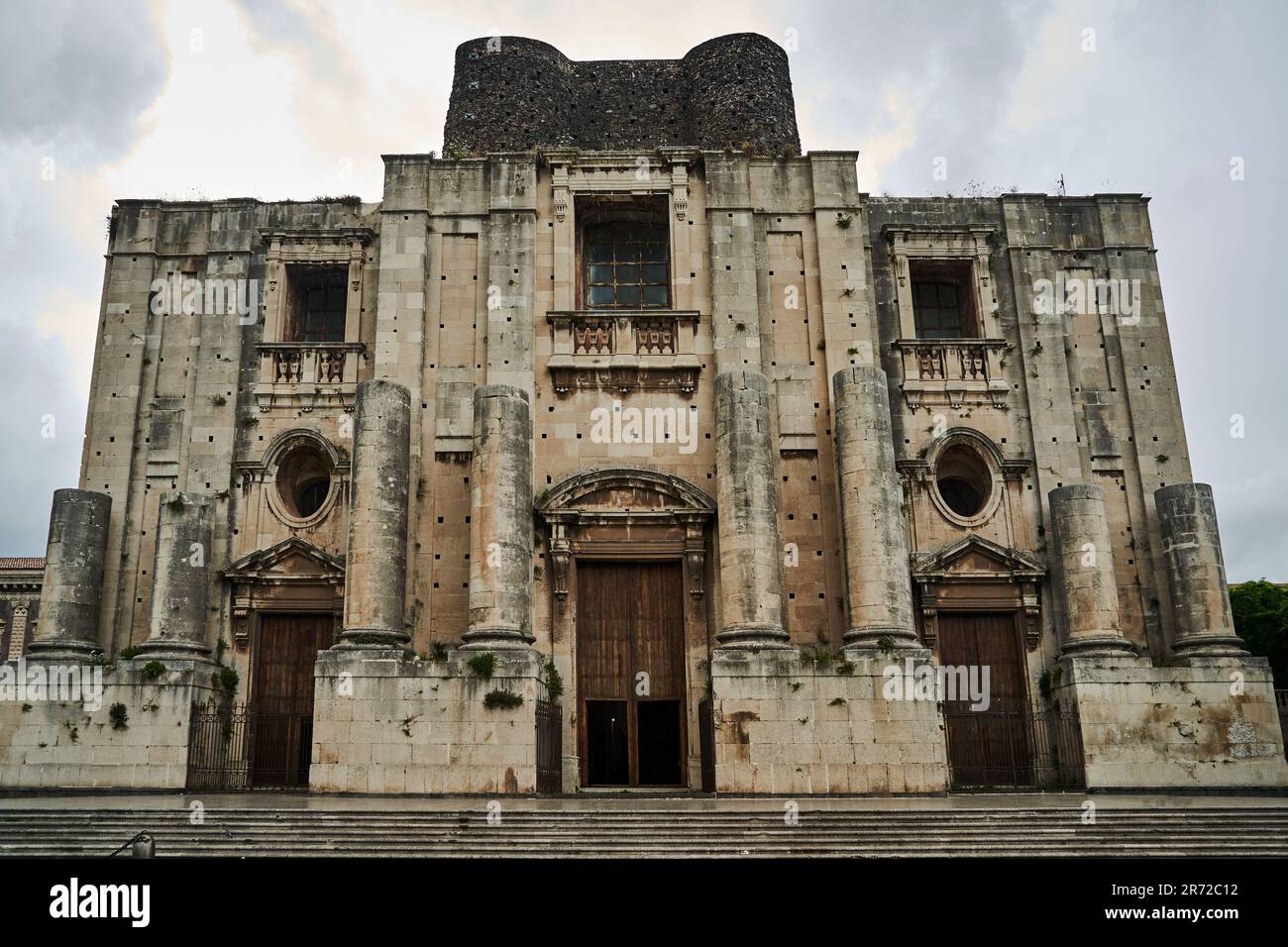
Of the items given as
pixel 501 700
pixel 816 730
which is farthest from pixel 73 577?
pixel 816 730

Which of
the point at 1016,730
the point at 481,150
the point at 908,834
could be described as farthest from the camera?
the point at 481,150

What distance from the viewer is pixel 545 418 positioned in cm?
2205

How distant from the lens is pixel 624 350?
2248cm

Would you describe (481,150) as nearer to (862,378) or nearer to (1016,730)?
(862,378)

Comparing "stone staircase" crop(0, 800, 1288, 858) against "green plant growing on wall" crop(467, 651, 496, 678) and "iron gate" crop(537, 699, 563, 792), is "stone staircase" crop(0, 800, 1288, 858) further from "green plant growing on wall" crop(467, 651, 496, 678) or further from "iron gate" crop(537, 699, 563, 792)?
"green plant growing on wall" crop(467, 651, 496, 678)

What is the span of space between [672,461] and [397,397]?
5.60 meters

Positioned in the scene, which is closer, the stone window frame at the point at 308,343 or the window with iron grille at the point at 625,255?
the stone window frame at the point at 308,343

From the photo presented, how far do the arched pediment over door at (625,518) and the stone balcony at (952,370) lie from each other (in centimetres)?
540

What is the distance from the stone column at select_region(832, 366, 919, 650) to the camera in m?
19.6

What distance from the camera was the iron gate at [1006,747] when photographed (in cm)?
2000

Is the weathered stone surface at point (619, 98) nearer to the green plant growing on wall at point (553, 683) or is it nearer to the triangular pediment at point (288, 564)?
the triangular pediment at point (288, 564)

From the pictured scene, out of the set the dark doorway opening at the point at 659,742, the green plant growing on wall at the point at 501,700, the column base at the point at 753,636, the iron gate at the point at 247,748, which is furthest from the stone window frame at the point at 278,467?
the column base at the point at 753,636

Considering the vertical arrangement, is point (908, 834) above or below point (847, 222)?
below
